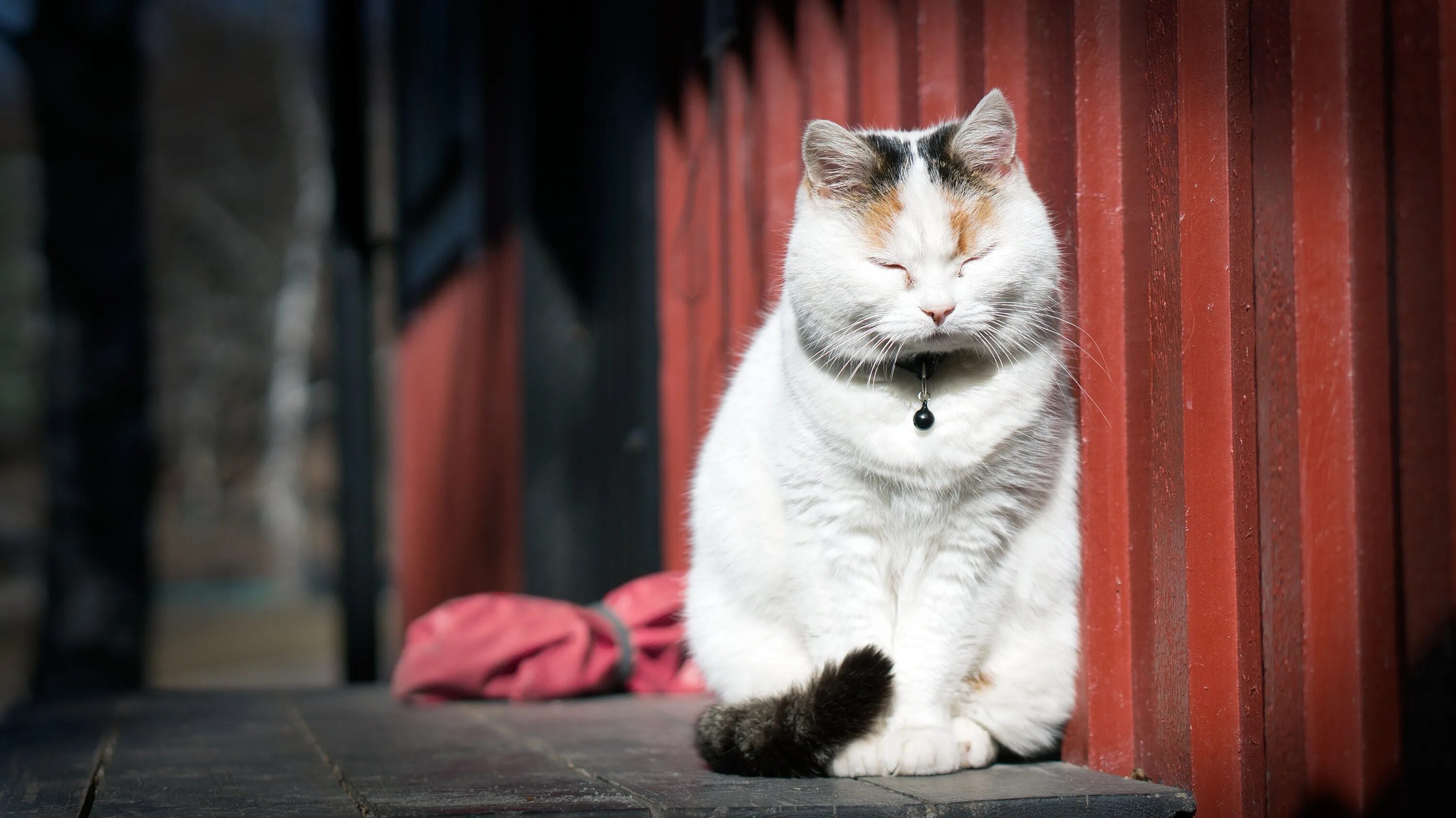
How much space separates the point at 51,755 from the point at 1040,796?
1938 millimetres

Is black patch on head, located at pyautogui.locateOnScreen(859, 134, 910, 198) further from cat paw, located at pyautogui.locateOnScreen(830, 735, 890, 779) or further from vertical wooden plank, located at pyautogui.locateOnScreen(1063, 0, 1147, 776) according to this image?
cat paw, located at pyautogui.locateOnScreen(830, 735, 890, 779)

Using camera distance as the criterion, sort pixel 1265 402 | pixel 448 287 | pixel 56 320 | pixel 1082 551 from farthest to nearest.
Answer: pixel 448 287 → pixel 56 320 → pixel 1082 551 → pixel 1265 402

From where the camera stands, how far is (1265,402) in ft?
5.52

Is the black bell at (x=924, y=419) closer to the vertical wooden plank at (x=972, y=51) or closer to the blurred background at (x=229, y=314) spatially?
the vertical wooden plank at (x=972, y=51)

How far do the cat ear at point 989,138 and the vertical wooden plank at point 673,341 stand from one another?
199 cm

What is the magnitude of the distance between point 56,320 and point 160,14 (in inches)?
522

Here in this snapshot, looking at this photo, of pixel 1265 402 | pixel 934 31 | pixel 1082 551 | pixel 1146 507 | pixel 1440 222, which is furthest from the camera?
pixel 934 31

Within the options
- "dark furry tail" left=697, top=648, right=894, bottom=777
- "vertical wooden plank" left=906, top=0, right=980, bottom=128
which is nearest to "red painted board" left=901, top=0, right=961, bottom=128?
"vertical wooden plank" left=906, top=0, right=980, bottom=128

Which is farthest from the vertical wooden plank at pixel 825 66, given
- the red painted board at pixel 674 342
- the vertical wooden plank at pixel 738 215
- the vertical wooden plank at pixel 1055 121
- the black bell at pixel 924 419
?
the black bell at pixel 924 419

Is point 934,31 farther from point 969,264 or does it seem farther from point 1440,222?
point 1440,222

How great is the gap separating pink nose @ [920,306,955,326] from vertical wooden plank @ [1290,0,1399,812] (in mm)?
475

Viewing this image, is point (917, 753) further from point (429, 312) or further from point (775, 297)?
point (429, 312)

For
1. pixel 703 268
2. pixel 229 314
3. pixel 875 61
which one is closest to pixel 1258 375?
pixel 875 61

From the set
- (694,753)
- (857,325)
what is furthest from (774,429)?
(694,753)
